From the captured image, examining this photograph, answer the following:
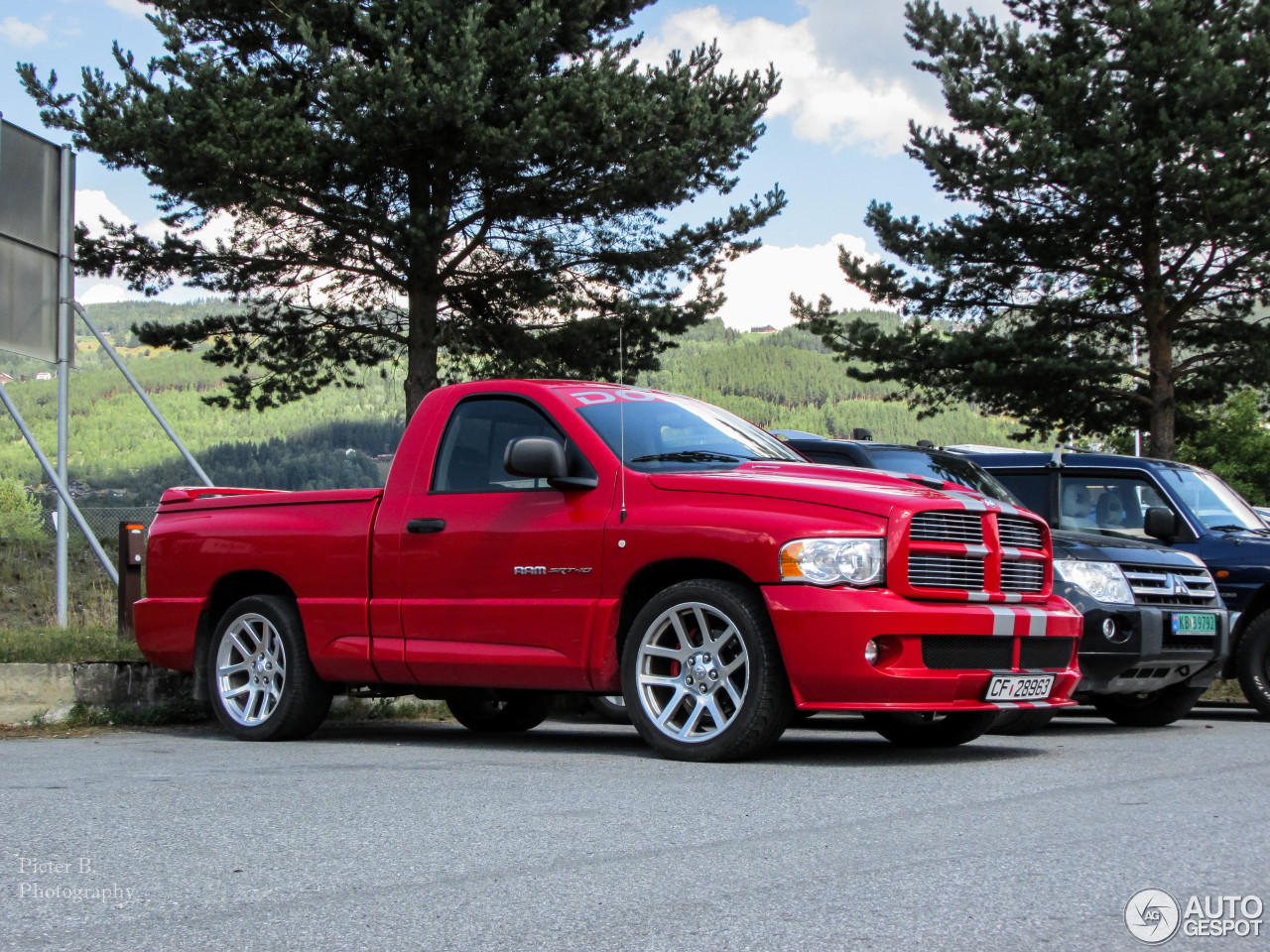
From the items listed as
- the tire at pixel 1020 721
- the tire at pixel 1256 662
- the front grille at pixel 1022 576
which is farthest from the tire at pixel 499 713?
the tire at pixel 1256 662

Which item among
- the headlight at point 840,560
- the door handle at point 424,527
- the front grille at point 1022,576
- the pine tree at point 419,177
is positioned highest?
the pine tree at point 419,177

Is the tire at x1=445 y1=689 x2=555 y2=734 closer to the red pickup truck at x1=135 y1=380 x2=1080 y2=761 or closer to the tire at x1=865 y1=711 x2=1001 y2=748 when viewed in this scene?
the red pickup truck at x1=135 y1=380 x2=1080 y2=761

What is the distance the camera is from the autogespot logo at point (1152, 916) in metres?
3.33

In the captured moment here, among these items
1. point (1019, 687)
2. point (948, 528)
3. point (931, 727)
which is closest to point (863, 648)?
point (948, 528)

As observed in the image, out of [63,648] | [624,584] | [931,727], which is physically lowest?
[931,727]

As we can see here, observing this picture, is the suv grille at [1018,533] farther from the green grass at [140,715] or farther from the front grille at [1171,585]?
the green grass at [140,715]

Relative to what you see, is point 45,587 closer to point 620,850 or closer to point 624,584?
point 624,584

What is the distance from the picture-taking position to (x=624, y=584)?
6789 mm

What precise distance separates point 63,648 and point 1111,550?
7140 millimetres

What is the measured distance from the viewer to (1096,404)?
28.2 metres

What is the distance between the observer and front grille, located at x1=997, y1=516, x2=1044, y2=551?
684 centimetres

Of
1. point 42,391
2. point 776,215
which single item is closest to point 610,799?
point 776,215

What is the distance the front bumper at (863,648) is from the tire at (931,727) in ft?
3.50

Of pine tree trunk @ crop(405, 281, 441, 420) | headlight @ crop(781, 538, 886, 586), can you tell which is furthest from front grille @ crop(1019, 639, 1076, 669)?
pine tree trunk @ crop(405, 281, 441, 420)
